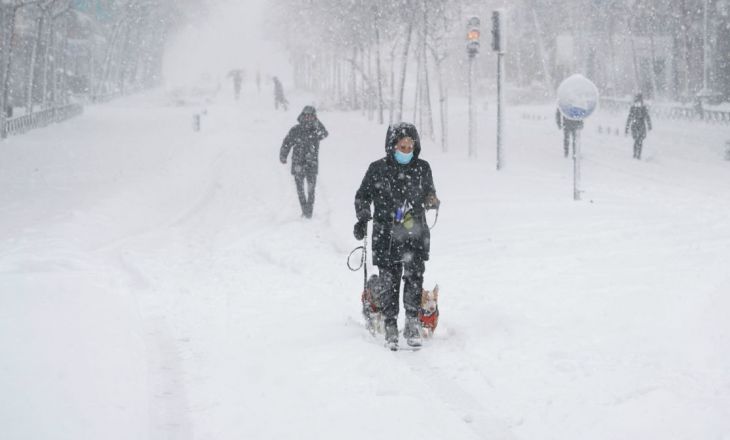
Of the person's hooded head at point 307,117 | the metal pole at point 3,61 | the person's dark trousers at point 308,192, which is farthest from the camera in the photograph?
the metal pole at point 3,61

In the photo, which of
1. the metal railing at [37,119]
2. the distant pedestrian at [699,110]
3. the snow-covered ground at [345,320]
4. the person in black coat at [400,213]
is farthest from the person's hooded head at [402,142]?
the distant pedestrian at [699,110]

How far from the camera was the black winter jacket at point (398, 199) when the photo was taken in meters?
5.83

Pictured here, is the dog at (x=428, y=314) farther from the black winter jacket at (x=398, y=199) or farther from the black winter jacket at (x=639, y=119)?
the black winter jacket at (x=639, y=119)

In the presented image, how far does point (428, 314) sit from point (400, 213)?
2.81 ft

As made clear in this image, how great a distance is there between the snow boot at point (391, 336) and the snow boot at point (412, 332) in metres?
0.09

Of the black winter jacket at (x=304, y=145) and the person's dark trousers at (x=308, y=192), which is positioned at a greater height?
the black winter jacket at (x=304, y=145)

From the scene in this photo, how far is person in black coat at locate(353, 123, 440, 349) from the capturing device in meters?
5.82

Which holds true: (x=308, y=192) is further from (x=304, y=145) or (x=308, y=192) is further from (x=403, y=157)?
(x=403, y=157)

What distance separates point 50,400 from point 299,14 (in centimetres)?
5082

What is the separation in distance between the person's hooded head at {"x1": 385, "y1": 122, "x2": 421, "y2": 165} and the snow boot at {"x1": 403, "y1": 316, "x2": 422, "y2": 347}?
1.21 meters

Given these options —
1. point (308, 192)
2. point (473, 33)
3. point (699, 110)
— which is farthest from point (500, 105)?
point (699, 110)

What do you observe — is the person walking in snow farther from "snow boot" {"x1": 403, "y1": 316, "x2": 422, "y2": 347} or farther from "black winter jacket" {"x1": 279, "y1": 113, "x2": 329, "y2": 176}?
"snow boot" {"x1": 403, "y1": 316, "x2": 422, "y2": 347}

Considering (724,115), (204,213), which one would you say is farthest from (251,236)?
(724,115)

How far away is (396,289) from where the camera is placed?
6.05 metres
